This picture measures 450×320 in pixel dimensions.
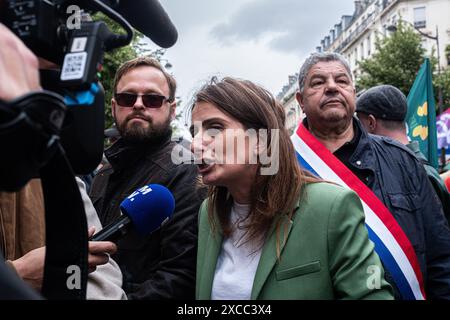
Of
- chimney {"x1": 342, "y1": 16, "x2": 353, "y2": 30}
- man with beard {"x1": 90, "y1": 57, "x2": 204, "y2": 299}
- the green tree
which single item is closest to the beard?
man with beard {"x1": 90, "y1": 57, "x2": 204, "y2": 299}

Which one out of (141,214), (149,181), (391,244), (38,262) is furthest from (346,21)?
Answer: (38,262)

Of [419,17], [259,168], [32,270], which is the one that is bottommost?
[32,270]

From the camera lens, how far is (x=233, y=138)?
2094 millimetres

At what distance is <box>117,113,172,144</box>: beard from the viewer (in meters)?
2.67

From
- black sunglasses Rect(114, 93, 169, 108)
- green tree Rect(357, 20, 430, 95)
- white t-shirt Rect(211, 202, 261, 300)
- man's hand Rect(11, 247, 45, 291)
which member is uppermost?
green tree Rect(357, 20, 430, 95)

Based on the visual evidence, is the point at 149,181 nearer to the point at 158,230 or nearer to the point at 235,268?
the point at 158,230

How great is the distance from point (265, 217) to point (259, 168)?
250 mm

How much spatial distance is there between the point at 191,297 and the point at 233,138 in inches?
26.8

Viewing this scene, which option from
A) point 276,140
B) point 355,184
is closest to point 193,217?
point 276,140

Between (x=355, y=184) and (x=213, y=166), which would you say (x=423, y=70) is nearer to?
(x=355, y=184)

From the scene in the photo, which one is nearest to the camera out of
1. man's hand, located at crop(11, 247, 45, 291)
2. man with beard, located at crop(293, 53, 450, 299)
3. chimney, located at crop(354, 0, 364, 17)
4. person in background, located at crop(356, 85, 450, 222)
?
man's hand, located at crop(11, 247, 45, 291)

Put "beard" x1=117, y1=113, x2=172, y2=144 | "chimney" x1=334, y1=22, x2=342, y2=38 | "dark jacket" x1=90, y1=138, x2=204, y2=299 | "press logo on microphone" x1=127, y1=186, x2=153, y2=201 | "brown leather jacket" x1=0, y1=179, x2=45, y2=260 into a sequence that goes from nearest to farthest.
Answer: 1. "brown leather jacket" x1=0, y1=179, x2=45, y2=260
2. "press logo on microphone" x1=127, y1=186, x2=153, y2=201
3. "dark jacket" x1=90, y1=138, x2=204, y2=299
4. "beard" x1=117, y1=113, x2=172, y2=144
5. "chimney" x1=334, y1=22, x2=342, y2=38

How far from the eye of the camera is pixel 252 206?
2.10 metres

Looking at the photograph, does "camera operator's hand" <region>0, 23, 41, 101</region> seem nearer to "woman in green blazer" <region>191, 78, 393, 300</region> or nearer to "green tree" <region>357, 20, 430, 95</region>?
"woman in green blazer" <region>191, 78, 393, 300</region>
